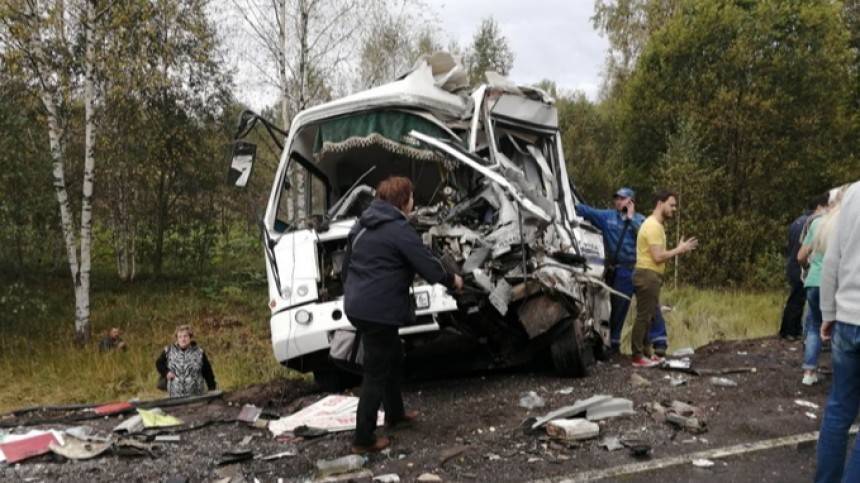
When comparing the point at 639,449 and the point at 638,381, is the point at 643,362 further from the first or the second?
the point at 639,449

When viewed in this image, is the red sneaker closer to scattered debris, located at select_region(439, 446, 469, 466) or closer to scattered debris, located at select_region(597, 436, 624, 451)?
scattered debris, located at select_region(597, 436, 624, 451)

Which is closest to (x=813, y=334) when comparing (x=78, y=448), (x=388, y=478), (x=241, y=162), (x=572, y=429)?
(x=572, y=429)

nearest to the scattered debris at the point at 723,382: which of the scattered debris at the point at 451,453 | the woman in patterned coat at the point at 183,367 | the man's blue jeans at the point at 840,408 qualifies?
the man's blue jeans at the point at 840,408

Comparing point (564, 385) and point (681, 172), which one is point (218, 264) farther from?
point (564, 385)

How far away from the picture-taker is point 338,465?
3.61 m

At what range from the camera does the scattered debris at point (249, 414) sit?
4.75m

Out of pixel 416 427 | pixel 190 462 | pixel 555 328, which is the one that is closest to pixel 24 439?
pixel 190 462

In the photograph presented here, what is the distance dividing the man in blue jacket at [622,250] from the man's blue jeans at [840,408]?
3.39 meters

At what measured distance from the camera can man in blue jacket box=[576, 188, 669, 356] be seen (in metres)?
6.48

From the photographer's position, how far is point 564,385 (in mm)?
5258

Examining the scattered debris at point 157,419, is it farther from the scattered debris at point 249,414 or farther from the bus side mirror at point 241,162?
the bus side mirror at point 241,162

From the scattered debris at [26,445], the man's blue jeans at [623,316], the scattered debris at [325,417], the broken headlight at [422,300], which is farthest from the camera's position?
the man's blue jeans at [623,316]

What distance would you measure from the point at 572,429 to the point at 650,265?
2.39 metres

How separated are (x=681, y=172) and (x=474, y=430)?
39.4 ft
